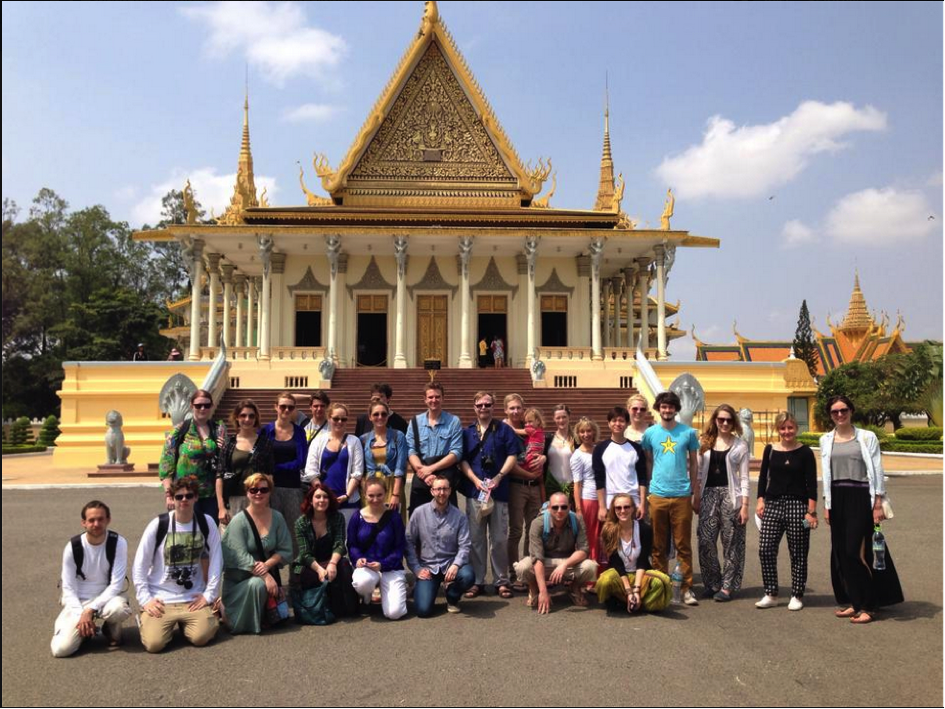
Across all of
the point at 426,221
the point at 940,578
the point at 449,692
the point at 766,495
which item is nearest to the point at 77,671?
the point at 449,692

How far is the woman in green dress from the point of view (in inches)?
192

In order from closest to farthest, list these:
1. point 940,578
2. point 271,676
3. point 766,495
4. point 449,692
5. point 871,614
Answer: point 449,692 < point 271,676 < point 871,614 < point 766,495 < point 940,578

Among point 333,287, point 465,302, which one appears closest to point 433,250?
point 465,302

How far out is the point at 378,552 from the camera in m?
5.36

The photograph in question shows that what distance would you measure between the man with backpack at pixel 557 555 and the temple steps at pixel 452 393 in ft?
35.4

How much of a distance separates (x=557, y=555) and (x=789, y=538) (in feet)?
5.62

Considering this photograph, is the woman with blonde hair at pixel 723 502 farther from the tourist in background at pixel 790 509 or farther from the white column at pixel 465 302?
the white column at pixel 465 302

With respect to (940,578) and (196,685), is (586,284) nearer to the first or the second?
(940,578)

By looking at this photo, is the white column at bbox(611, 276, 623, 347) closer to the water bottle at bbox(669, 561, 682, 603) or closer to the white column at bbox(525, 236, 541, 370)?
the white column at bbox(525, 236, 541, 370)

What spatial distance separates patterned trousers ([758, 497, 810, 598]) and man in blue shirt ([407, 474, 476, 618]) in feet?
7.10

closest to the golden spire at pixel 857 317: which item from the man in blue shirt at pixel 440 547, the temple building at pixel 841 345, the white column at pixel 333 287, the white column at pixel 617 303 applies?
the temple building at pixel 841 345

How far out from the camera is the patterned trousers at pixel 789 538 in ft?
18.1

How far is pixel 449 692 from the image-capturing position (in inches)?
152

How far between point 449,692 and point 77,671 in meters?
2.10
